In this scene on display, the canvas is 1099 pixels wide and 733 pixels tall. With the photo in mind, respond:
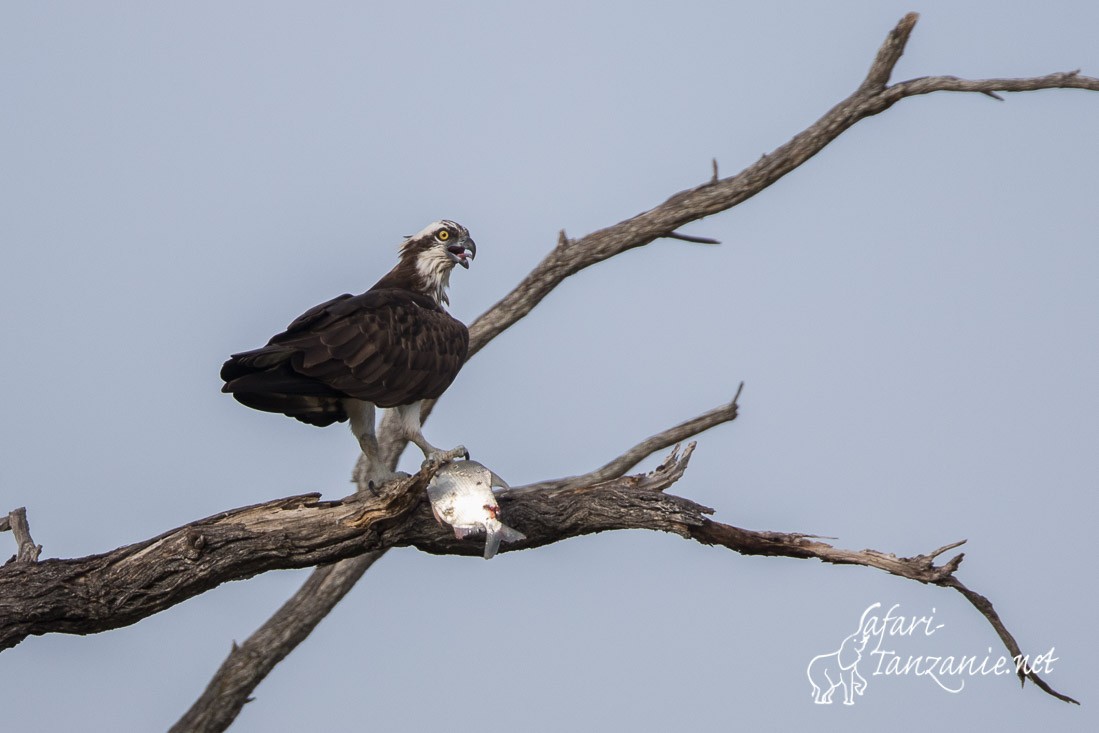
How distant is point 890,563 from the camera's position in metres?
6.61

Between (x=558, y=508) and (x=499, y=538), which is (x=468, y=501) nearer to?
(x=499, y=538)

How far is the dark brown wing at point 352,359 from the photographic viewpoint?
7168 millimetres

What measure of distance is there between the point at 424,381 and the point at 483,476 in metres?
1.44

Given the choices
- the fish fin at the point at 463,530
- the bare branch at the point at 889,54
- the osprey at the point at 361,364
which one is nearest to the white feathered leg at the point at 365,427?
the osprey at the point at 361,364

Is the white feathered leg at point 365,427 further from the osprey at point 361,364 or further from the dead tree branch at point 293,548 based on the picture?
the dead tree branch at point 293,548

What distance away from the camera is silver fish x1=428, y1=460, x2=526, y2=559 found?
677 cm

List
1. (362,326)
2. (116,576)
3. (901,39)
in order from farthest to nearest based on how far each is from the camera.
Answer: (901,39), (362,326), (116,576)

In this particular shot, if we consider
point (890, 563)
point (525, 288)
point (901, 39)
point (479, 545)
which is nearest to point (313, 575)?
point (525, 288)

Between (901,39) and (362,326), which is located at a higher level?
(901,39)

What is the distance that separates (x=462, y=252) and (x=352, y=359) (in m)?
2.22

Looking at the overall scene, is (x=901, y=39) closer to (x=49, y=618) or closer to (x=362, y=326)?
(x=362, y=326)

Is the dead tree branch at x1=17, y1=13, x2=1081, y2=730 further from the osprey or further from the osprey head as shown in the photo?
the osprey head

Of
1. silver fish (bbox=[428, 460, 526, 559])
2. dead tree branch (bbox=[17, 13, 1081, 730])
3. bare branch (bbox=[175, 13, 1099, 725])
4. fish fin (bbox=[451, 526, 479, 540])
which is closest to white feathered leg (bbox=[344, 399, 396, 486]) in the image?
dead tree branch (bbox=[17, 13, 1081, 730])

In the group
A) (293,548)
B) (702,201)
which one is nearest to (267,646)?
(293,548)
